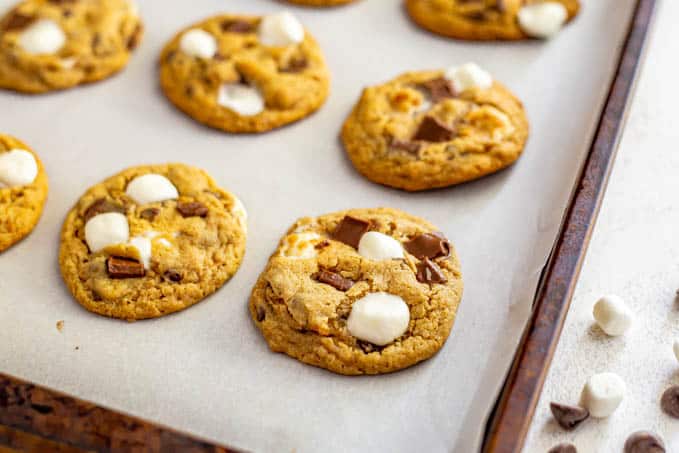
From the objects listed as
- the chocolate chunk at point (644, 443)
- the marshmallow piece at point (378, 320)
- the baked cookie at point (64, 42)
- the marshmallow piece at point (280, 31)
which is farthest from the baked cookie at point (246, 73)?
the chocolate chunk at point (644, 443)

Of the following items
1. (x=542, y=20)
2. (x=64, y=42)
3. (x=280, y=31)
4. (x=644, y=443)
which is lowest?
(x=644, y=443)

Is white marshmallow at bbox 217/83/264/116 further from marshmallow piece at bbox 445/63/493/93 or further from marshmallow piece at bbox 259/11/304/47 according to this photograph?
marshmallow piece at bbox 445/63/493/93

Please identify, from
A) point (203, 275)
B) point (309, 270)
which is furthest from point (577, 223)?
point (203, 275)

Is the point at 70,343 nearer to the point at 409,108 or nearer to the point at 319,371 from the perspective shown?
the point at 319,371

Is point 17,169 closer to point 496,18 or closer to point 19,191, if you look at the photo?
point 19,191

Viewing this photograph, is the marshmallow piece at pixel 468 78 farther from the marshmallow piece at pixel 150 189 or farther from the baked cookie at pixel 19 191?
the baked cookie at pixel 19 191

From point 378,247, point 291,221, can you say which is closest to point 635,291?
point 378,247
